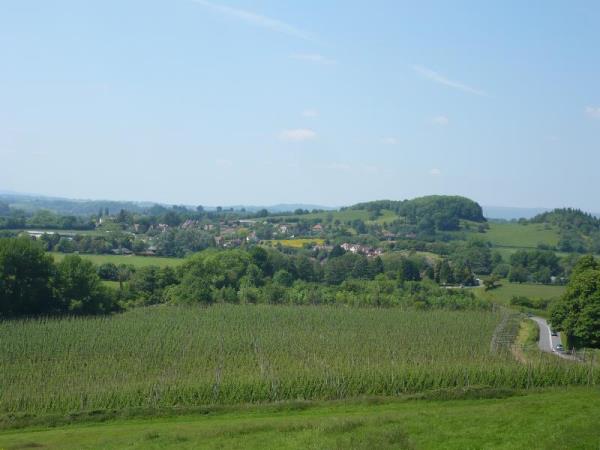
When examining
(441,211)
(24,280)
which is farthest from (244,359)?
(441,211)

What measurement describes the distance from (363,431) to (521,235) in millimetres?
144360

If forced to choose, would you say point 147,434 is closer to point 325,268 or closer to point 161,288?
point 161,288

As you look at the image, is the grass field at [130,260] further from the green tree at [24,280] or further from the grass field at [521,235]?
the grass field at [521,235]

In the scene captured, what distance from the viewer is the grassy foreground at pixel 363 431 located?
724 inches

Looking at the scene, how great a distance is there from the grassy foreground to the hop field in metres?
4.87

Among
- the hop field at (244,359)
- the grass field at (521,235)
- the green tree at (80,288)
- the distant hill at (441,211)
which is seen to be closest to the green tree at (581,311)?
the hop field at (244,359)

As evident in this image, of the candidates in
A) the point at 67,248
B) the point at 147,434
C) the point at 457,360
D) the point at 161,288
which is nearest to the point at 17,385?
the point at 147,434

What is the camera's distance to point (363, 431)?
20.5m

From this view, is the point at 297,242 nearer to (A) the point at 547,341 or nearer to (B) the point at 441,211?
(B) the point at 441,211

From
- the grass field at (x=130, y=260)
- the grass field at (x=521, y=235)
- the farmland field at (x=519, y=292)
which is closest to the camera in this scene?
the farmland field at (x=519, y=292)

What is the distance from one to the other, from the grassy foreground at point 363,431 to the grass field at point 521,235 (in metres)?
125

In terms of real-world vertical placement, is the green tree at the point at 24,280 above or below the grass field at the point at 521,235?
below

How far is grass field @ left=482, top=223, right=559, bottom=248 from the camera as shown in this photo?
14725cm

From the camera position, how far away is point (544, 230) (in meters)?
159
